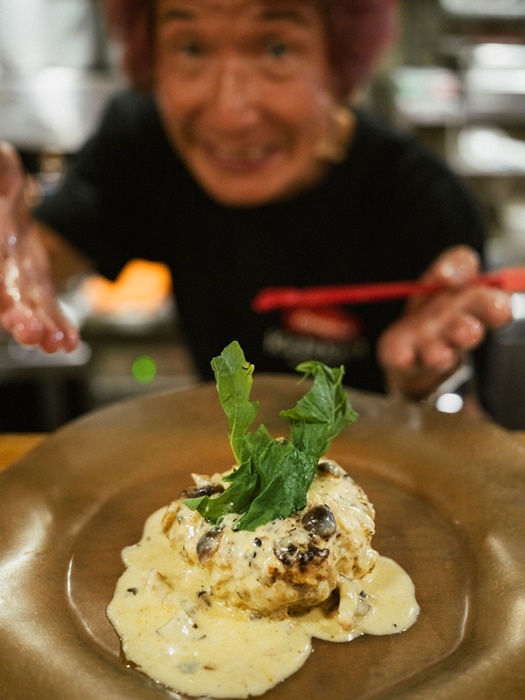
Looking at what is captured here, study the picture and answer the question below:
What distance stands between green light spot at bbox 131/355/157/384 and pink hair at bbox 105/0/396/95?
243 cm

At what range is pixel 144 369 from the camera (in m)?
5.01

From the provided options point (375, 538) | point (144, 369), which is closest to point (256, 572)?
point (375, 538)

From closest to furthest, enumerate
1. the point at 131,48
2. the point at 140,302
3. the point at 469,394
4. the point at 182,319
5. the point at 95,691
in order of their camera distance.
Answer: the point at 95,691 → the point at 131,48 → the point at 469,394 → the point at 182,319 → the point at 140,302

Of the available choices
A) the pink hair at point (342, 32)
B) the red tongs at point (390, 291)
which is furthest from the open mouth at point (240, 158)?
the red tongs at point (390, 291)

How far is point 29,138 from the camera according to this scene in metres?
5.46

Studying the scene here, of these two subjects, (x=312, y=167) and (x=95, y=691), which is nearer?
(x=95, y=691)

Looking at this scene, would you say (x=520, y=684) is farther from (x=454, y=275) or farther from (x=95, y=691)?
(x=454, y=275)

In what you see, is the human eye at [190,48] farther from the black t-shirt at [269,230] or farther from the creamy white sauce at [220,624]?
the creamy white sauce at [220,624]

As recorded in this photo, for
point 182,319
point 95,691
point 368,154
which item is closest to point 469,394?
point 368,154

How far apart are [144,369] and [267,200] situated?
7.84 ft

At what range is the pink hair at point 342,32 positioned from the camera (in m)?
2.61

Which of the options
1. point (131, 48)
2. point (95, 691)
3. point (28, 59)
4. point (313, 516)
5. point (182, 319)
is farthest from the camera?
point (28, 59)

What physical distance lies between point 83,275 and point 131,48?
1172 millimetres

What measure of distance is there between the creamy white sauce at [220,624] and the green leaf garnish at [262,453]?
9cm
